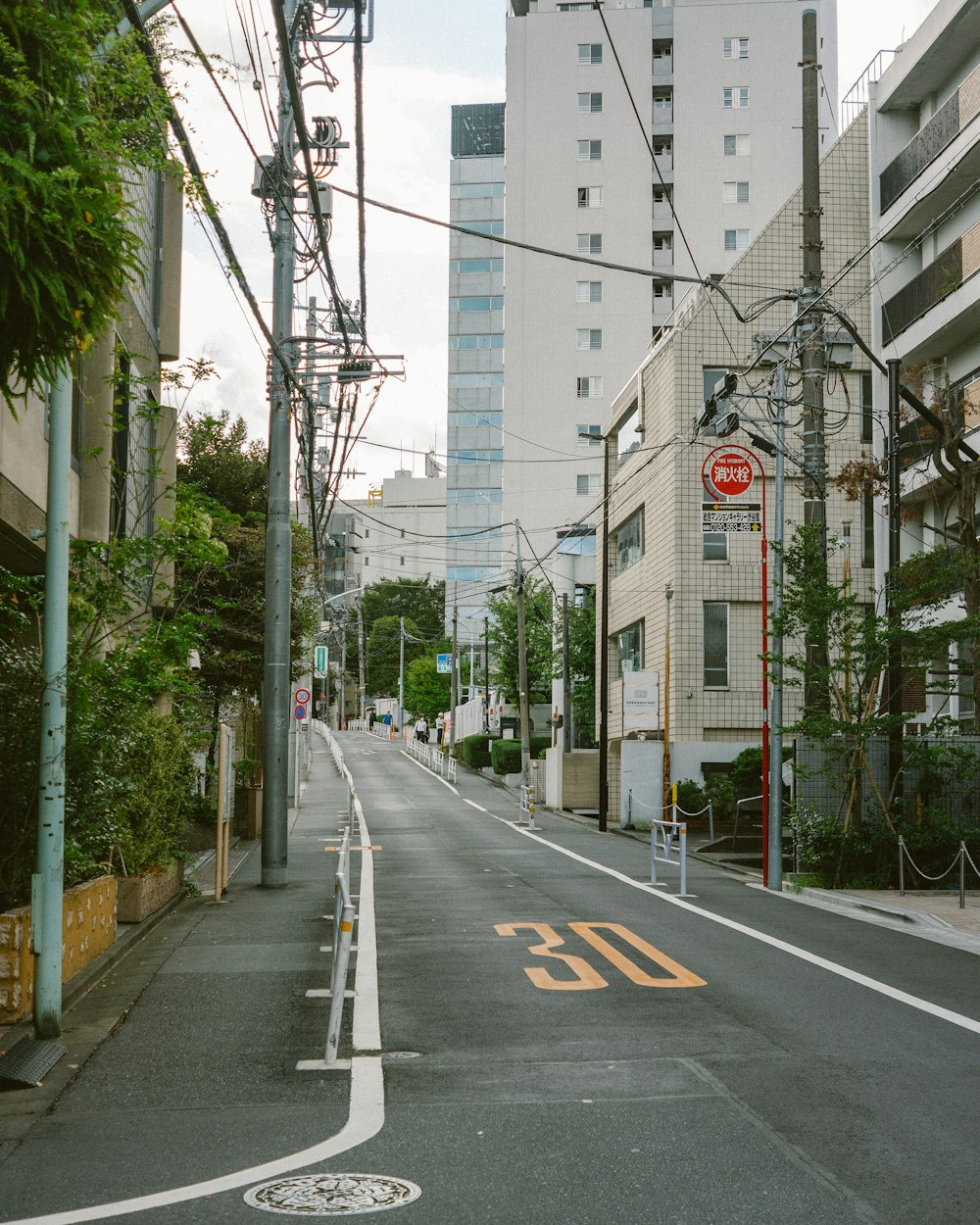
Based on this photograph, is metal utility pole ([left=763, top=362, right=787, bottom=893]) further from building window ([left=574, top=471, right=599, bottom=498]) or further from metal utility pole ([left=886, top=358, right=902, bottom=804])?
building window ([left=574, top=471, right=599, bottom=498])

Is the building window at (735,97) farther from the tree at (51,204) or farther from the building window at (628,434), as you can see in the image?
the tree at (51,204)

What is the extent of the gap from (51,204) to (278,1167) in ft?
14.0

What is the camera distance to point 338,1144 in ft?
21.0

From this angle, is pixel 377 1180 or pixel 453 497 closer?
pixel 377 1180

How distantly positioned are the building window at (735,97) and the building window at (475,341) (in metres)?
29.9

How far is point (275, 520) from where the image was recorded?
20.2 meters

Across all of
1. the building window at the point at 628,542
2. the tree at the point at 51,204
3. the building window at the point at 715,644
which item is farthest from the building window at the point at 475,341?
the tree at the point at 51,204

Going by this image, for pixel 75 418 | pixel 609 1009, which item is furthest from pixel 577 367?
pixel 609 1009

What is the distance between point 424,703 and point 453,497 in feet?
52.0

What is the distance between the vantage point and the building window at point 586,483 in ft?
238

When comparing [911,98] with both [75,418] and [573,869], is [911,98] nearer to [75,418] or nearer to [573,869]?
[573,869]

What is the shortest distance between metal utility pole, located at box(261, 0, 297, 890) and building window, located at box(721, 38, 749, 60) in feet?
179

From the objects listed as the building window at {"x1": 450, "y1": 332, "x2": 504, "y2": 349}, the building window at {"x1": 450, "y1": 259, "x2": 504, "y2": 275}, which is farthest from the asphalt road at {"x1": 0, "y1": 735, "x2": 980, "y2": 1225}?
the building window at {"x1": 450, "y1": 259, "x2": 504, "y2": 275}

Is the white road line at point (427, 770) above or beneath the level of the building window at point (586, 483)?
beneath
